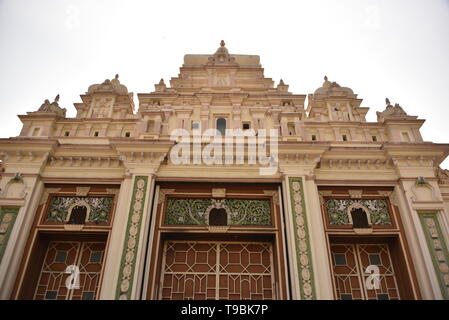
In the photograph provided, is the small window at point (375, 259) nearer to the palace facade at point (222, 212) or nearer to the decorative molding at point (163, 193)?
the palace facade at point (222, 212)

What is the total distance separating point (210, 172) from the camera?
1055 cm

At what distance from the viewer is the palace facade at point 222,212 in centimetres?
913

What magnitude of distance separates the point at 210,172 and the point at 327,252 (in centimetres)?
354

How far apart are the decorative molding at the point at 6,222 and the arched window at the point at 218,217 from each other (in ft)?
15.5

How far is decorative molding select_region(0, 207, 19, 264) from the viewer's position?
9177mm

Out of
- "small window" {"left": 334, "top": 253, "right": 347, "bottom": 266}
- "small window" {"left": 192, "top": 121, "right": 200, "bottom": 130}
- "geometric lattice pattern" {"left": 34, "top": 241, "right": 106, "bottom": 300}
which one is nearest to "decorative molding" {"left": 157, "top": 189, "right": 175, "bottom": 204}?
"geometric lattice pattern" {"left": 34, "top": 241, "right": 106, "bottom": 300}

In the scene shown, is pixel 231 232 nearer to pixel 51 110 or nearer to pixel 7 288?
pixel 7 288

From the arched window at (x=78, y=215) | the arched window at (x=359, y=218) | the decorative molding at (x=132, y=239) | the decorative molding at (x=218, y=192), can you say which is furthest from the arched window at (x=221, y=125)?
the arched window at (x=78, y=215)

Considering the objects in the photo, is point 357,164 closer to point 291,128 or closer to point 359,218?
point 359,218

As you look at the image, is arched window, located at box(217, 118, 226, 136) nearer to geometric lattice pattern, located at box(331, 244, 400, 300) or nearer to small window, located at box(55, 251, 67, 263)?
geometric lattice pattern, located at box(331, 244, 400, 300)

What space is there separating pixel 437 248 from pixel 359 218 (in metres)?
1.84

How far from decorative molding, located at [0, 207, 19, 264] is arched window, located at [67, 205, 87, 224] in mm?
1259

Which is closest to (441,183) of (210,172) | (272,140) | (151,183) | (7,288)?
(272,140)

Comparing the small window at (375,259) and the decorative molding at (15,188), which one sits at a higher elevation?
the decorative molding at (15,188)
